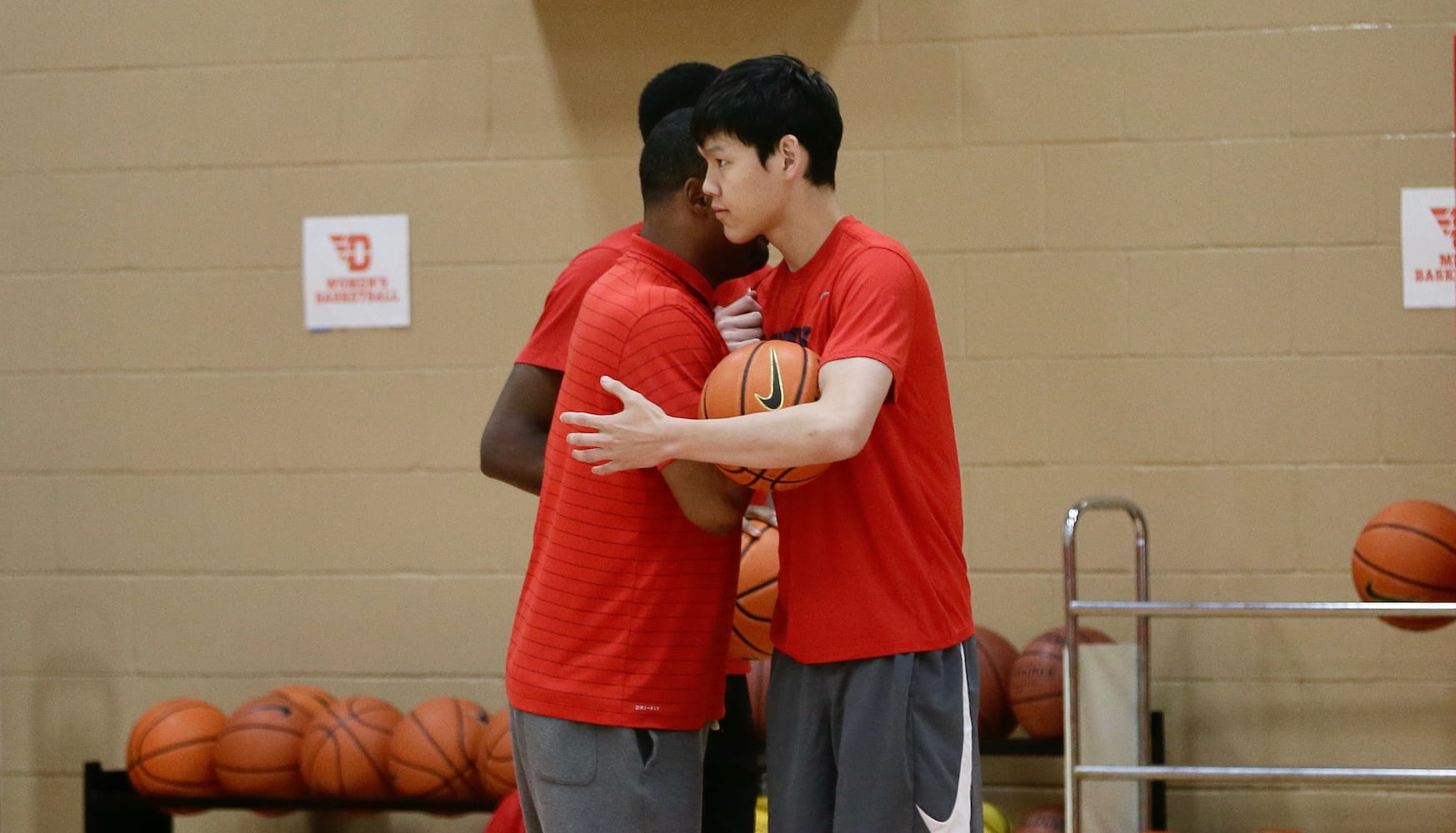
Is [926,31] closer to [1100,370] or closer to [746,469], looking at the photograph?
[1100,370]

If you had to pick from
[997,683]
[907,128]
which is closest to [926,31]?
[907,128]

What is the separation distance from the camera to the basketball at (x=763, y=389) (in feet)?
5.88

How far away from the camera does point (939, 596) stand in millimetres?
1903

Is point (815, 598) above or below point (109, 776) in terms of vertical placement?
above

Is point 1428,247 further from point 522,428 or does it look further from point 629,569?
point 629,569

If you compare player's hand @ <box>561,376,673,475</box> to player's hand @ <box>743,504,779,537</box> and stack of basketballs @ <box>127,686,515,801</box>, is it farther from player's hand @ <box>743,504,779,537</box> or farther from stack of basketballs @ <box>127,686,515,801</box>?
stack of basketballs @ <box>127,686,515,801</box>

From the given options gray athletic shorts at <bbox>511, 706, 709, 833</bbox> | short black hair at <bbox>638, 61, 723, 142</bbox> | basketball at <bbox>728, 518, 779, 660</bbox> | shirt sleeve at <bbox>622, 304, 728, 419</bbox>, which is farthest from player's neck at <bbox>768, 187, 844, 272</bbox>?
short black hair at <bbox>638, 61, 723, 142</bbox>

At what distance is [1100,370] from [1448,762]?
1.46m

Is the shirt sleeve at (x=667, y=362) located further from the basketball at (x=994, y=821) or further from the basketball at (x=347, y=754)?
the basketball at (x=347, y=754)

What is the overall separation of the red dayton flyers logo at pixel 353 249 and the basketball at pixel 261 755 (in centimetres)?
136

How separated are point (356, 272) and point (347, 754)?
1.47 m

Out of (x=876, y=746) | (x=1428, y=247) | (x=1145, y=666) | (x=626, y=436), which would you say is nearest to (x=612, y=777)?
(x=876, y=746)

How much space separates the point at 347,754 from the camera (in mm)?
3539

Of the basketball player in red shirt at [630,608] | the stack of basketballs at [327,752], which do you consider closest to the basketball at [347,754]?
the stack of basketballs at [327,752]
